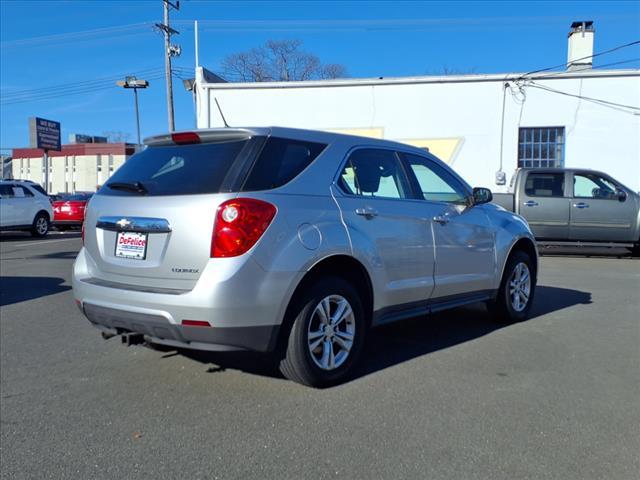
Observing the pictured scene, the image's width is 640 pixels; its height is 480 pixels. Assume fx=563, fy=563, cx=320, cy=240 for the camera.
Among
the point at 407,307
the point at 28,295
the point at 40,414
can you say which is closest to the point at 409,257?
the point at 407,307

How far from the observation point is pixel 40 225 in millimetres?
18922

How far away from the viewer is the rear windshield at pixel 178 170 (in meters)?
3.67

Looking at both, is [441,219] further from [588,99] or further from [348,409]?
[588,99]

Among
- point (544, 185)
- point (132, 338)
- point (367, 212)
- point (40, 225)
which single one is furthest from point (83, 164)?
point (367, 212)

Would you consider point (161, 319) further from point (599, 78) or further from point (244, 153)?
point (599, 78)

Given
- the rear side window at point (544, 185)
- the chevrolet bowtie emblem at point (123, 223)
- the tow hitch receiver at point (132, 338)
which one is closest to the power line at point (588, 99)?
the rear side window at point (544, 185)

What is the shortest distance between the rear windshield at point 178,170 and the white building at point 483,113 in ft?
45.8

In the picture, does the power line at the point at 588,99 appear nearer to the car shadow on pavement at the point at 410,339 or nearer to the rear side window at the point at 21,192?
the car shadow on pavement at the point at 410,339

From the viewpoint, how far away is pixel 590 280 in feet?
30.1

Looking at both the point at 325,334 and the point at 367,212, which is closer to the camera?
the point at 325,334

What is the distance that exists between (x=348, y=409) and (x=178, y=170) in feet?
6.48

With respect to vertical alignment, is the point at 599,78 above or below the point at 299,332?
above

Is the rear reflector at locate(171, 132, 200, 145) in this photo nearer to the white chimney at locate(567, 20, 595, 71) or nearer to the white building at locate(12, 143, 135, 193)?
the white chimney at locate(567, 20, 595, 71)

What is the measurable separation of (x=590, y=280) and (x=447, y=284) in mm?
5273
